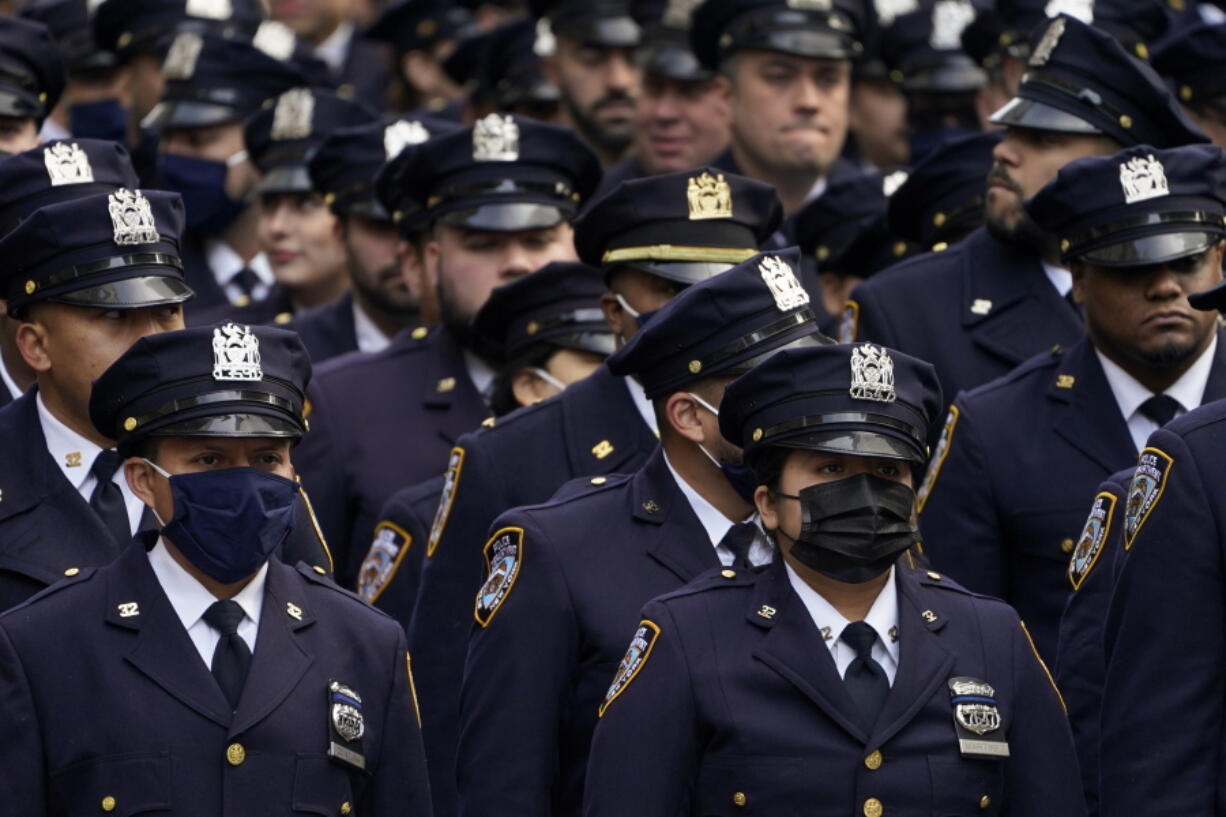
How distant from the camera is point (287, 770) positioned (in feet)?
21.1

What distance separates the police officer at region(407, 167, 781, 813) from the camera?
7.88 meters

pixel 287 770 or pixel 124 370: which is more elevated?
pixel 124 370

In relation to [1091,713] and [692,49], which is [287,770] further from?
[692,49]

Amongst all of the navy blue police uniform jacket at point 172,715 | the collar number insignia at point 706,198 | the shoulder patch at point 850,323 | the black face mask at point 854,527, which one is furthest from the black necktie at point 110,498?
the shoulder patch at point 850,323

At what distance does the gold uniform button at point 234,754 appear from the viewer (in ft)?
20.9

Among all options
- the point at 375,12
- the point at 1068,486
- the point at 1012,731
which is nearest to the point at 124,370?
the point at 1012,731

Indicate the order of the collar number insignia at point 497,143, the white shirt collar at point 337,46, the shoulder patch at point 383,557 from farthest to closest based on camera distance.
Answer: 1. the white shirt collar at point 337,46
2. the collar number insignia at point 497,143
3. the shoulder patch at point 383,557

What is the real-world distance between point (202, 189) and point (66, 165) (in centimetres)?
385

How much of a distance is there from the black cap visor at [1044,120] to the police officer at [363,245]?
2555mm

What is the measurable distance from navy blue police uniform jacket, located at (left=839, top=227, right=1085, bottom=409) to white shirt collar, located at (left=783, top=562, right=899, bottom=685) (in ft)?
9.12

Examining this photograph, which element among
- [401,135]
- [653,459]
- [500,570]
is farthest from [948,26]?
[500,570]

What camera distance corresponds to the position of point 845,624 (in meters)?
6.25

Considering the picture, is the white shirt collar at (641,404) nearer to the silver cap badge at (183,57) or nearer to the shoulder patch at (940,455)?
the shoulder patch at (940,455)

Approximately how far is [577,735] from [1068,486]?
1.73m
